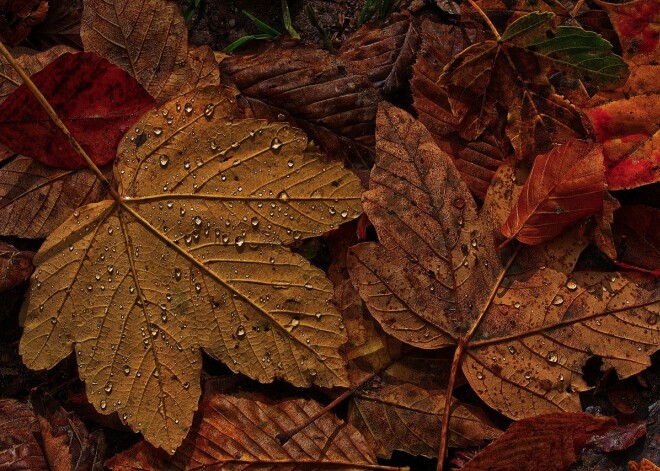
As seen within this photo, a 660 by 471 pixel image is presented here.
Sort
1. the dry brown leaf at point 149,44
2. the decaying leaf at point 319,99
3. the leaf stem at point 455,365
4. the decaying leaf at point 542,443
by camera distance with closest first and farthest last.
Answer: the decaying leaf at point 542,443
the leaf stem at point 455,365
the dry brown leaf at point 149,44
the decaying leaf at point 319,99

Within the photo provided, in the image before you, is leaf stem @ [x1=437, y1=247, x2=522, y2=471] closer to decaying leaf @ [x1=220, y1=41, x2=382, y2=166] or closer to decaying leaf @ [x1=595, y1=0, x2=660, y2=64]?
decaying leaf @ [x1=220, y1=41, x2=382, y2=166]

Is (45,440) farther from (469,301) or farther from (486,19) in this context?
(486,19)

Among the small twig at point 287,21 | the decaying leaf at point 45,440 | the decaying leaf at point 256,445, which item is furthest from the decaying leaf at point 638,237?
the decaying leaf at point 45,440

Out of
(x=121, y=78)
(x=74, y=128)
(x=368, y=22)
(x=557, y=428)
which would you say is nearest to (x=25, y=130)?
(x=74, y=128)

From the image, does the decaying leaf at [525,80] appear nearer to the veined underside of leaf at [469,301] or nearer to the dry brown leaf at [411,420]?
the veined underside of leaf at [469,301]

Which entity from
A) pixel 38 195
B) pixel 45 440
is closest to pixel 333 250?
pixel 38 195

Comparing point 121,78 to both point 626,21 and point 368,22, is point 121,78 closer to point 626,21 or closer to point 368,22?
point 368,22

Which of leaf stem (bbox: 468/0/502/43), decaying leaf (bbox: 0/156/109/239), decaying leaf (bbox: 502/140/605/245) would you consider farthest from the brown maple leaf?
decaying leaf (bbox: 0/156/109/239)
